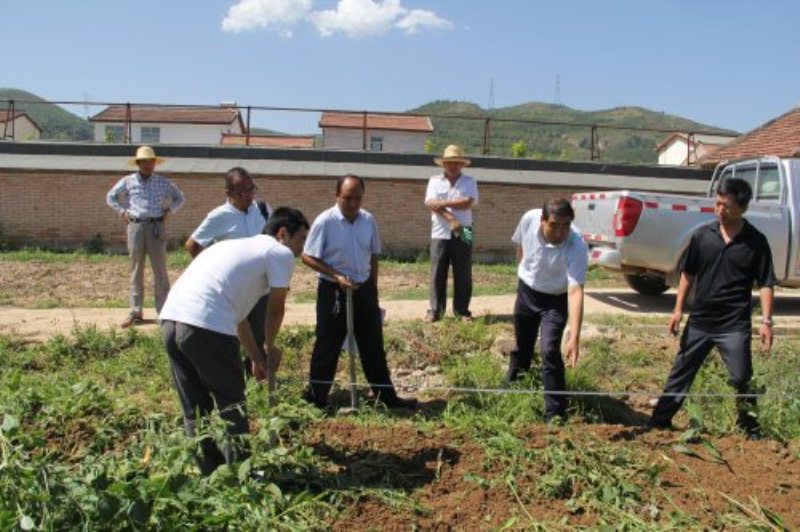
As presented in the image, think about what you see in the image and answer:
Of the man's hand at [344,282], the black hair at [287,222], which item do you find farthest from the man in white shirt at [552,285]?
the black hair at [287,222]

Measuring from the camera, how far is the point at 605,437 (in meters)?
4.83

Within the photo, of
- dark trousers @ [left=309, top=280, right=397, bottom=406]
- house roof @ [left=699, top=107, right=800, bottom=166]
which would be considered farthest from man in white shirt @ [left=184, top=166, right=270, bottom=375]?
house roof @ [left=699, top=107, right=800, bottom=166]

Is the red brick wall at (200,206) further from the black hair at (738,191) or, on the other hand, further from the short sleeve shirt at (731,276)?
the black hair at (738,191)

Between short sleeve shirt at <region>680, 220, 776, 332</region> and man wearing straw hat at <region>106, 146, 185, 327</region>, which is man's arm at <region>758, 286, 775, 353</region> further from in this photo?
man wearing straw hat at <region>106, 146, 185, 327</region>

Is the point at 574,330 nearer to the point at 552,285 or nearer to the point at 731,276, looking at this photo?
the point at 552,285

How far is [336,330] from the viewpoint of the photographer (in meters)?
5.82

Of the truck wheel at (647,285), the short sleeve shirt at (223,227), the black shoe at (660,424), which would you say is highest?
the short sleeve shirt at (223,227)

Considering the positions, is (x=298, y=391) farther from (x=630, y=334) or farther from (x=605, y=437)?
(x=630, y=334)

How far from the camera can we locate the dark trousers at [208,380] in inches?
156

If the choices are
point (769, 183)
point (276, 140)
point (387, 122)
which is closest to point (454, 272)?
point (769, 183)

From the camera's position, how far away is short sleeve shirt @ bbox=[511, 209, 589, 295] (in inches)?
211

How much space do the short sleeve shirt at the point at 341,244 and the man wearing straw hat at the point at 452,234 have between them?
2400mm

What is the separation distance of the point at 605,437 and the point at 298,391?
246 cm

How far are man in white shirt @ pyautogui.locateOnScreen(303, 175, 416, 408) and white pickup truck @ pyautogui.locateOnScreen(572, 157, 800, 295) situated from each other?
4.56 meters
